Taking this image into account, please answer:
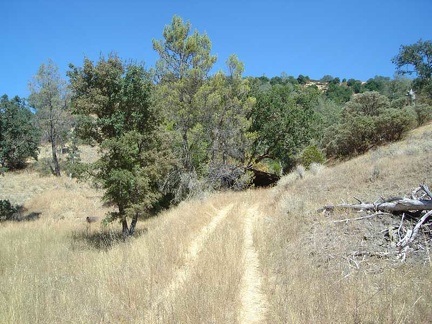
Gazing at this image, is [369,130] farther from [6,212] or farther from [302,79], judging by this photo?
[302,79]

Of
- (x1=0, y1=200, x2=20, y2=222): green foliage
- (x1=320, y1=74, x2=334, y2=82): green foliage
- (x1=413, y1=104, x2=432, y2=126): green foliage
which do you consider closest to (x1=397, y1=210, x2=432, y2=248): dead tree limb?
(x1=0, y1=200, x2=20, y2=222): green foliage

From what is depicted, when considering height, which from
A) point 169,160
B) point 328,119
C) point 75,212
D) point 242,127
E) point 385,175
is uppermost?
point 328,119

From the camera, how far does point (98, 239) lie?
13.6 meters

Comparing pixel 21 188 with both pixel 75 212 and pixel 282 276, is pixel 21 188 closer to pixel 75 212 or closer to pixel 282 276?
pixel 75 212

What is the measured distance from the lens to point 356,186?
1077 centimetres

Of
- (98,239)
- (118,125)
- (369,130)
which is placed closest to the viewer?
(118,125)

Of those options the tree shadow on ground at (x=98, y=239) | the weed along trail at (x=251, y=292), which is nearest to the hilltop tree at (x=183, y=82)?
the tree shadow on ground at (x=98, y=239)

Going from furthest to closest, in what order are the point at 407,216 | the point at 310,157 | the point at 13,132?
the point at 310,157, the point at 13,132, the point at 407,216

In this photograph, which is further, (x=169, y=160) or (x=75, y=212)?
(x=75, y=212)

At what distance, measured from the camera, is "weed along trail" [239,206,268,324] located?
4488 millimetres

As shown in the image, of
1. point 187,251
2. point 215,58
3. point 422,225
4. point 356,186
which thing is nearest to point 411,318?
point 422,225

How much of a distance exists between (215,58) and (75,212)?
15.5m

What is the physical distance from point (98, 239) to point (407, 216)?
11834mm

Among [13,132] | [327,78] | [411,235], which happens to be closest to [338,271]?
[411,235]
